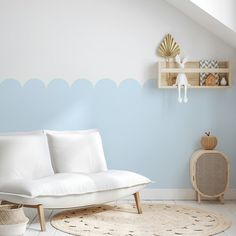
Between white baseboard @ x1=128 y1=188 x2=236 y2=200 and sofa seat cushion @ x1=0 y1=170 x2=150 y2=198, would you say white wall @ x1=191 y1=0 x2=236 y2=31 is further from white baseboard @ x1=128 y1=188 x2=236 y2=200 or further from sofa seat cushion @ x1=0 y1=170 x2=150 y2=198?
white baseboard @ x1=128 y1=188 x2=236 y2=200

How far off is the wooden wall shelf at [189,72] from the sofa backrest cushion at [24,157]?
58.4 inches

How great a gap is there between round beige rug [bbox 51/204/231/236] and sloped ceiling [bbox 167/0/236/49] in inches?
68.3

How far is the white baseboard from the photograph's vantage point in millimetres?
5832

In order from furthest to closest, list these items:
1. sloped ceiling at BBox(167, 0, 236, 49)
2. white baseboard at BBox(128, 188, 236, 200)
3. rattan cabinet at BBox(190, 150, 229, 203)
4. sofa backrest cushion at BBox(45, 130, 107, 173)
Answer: white baseboard at BBox(128, 188, 236, 200)
rattan cabinet at BBox(190, 150, 229, 203)
sloped ceiling at BBox(167, 0, 236, 49)
sofa backrest cushion at BBox(45, 130, 107, 173)

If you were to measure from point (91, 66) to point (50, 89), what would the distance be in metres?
0.49

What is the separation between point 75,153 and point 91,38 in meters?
1.32

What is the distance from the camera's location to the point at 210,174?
5633 mm

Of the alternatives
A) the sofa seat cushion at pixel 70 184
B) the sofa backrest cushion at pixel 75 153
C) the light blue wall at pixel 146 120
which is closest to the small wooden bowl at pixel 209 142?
the light blue wall at pixel 146 120

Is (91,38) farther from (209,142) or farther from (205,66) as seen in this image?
(209,142)

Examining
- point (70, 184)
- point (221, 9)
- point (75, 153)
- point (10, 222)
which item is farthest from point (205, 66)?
point (10, 222)

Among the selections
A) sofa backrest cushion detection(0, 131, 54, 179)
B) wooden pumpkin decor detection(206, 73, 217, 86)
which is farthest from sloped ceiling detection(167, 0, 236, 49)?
sofa backrest cushion detection(0, 131, 54, 179)

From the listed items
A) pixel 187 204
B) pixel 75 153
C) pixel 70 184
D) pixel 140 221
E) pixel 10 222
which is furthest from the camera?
pixel 187 204

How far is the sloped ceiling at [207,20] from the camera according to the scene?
207 inches

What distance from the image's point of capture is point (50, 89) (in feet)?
19.0
